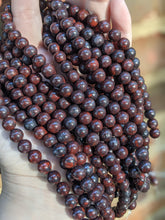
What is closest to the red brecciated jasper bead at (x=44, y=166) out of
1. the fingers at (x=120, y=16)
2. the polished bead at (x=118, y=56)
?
the polished bead at (x=118, y=56)

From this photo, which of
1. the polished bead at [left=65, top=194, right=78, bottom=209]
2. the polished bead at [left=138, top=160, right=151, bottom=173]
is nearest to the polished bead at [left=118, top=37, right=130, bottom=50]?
the polished bead at [left=138, top=160, right=151, bottom=173]

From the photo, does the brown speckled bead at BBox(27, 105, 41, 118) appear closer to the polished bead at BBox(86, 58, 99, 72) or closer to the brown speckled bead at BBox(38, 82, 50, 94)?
the brown speckled bead at BBox(38, 82, 50, 94)

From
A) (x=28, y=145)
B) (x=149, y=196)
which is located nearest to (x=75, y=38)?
(x=28, y=145)

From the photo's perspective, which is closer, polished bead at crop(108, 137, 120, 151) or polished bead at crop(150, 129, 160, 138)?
polished bead at crop(108, 137, 120, 151)

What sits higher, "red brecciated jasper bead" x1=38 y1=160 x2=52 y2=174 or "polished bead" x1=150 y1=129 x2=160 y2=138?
"polished bead" x1=150 y1=129 x2=160 y2=138

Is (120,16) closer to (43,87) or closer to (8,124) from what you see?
(43,87)

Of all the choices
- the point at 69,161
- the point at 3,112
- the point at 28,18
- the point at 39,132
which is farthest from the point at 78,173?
the point at 28,18
